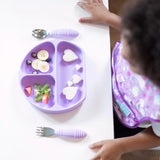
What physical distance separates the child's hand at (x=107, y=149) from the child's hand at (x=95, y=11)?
359 millimetres

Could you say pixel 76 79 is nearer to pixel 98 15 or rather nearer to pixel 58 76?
pixel 58 76

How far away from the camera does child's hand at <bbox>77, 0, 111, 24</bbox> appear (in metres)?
0.68

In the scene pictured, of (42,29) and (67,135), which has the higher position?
(42,29)

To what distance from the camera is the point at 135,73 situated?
0.58 m

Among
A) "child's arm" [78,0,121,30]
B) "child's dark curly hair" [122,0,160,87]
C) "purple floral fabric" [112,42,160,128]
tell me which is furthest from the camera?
"child's arm" [78,0,121,30]

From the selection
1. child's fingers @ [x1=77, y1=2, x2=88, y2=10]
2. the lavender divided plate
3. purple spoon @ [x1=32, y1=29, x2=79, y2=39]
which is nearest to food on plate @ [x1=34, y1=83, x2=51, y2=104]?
the lavender divided plate

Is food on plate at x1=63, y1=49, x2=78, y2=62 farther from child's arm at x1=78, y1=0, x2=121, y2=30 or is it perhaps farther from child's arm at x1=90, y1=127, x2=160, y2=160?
child's arm at x1=90, y1=127, x2=160, y2=160

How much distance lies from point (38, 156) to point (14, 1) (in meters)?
0.48

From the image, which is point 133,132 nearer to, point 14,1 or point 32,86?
point 32,86

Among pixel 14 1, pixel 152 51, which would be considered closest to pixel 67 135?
pixel 152 51

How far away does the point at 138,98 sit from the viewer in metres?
0.63

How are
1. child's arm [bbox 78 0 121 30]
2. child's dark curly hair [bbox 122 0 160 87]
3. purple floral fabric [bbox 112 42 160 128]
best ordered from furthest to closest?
child's arm [bbox 78 0 121 30], purple floral fabric [bbox 112 42 160 128], child's dark curly hair [bbox 122 0 160 87]

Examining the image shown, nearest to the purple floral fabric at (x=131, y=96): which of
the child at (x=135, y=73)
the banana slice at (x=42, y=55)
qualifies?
the child at (x=135, y=73)

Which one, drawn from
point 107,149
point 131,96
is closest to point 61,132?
point 107,149
